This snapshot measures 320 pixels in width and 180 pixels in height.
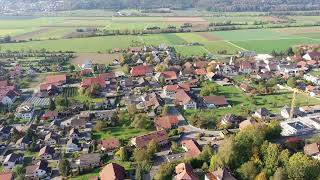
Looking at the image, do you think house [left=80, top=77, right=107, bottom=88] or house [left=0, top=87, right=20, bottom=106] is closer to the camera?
house [left=0, top=87, right=20, bottom=106]

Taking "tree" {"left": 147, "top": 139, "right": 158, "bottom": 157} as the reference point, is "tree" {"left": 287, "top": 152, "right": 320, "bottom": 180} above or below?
above

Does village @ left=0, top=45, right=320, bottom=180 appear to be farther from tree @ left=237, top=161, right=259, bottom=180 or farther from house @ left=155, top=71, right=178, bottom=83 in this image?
tree @ left=237, top=161, right=259, bottom=180

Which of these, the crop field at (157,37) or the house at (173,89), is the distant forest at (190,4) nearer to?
the crop field at (157,37)

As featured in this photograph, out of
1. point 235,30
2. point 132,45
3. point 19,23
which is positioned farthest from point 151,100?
point 19,23

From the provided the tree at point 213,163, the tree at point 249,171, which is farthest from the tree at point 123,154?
the tree at point 249,171

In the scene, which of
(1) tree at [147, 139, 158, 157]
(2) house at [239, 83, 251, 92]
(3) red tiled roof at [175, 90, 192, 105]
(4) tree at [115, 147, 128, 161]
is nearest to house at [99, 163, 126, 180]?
(4) tree at [115, 147, 128, 161]

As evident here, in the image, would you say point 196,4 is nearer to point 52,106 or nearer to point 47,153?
point 52,106

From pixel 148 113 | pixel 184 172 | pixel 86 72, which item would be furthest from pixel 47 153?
pixel 86 72
